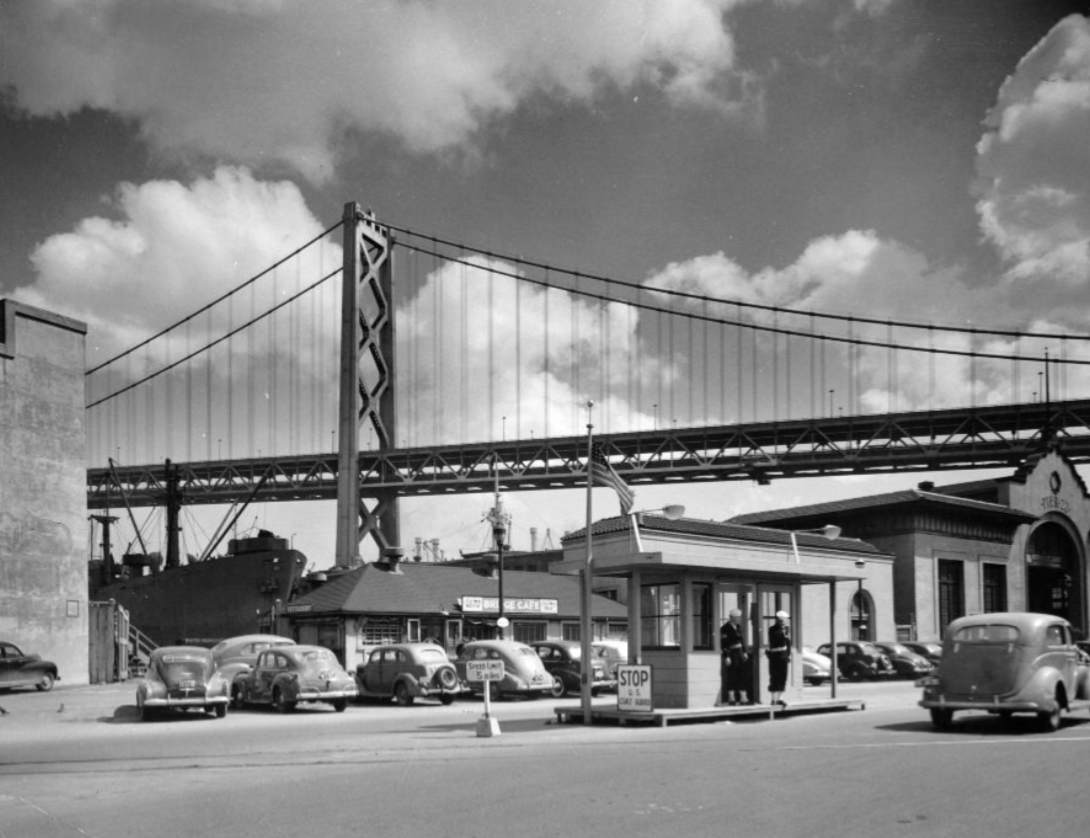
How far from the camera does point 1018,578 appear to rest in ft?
190

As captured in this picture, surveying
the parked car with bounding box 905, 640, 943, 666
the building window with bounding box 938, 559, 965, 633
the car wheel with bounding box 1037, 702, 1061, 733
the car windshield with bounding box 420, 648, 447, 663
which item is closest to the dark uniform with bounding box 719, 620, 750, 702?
the car wheel with bounding box 1037, 702, 1061, 733

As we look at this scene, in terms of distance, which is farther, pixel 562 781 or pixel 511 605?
pixel 511 605

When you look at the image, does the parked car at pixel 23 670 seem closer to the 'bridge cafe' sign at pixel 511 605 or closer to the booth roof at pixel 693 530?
the 'bridge cafe' sign at pixel 511 605

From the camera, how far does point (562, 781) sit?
41.4ft

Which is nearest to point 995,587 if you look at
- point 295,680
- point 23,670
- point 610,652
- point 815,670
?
point 815,670

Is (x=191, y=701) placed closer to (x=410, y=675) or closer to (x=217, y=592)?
(x=410, y=675)

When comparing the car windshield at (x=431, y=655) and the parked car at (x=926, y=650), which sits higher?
the car windshield at (x=431, y=655)

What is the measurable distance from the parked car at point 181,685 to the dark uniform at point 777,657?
10755 mm

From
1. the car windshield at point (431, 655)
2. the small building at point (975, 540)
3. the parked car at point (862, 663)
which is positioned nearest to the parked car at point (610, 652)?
the car windshield at point (431, 655)

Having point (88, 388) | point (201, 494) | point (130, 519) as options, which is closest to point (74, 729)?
point (88, 388)

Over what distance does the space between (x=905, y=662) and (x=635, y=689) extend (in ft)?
76.9

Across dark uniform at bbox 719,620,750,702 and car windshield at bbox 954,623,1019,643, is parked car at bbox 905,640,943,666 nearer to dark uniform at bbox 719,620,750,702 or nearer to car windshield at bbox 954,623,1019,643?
dark uniform at bbox 719,620,750,702

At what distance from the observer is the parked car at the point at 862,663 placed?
131ft

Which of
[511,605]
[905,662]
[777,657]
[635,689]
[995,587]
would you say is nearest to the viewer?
[635,689]
